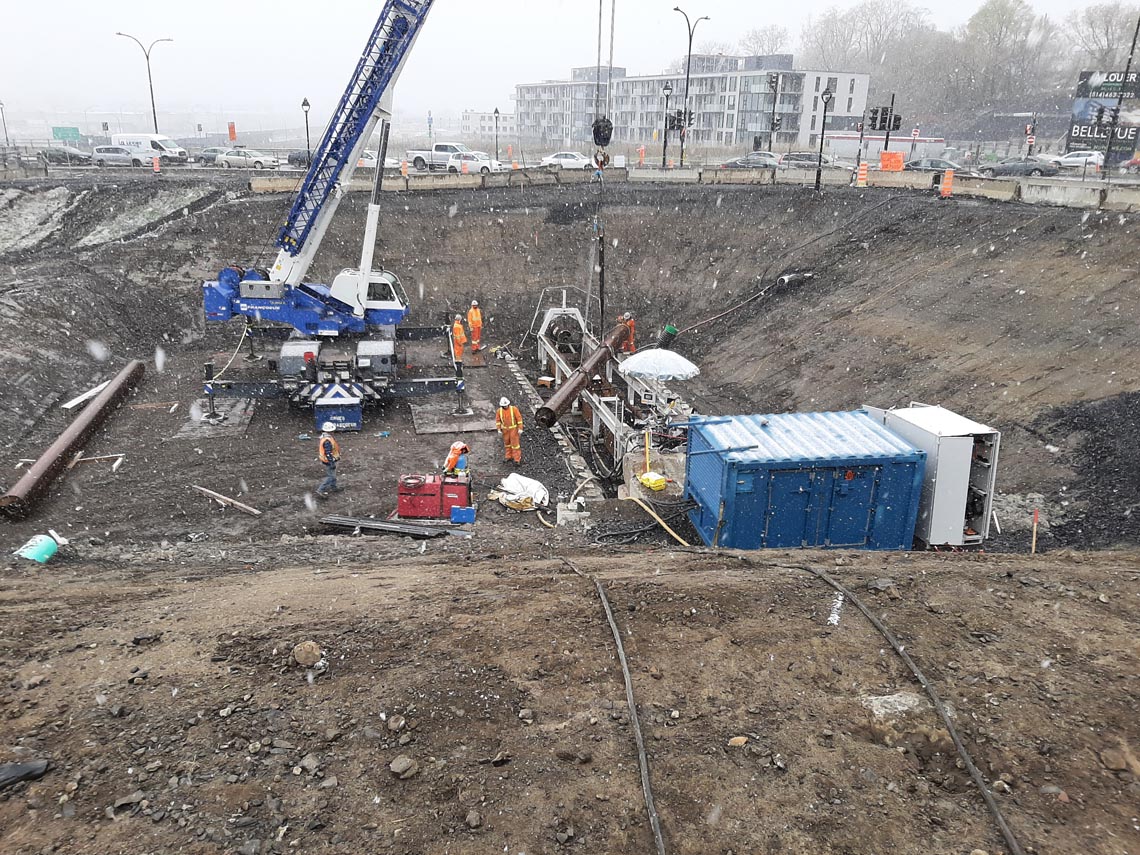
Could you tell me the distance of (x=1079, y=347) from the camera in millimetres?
14812

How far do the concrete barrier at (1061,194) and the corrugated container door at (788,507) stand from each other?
17.1 meters

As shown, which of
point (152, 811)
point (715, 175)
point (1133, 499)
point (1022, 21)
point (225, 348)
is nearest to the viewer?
point (152, 811)

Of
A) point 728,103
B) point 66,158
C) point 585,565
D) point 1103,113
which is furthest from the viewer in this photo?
point 728,103

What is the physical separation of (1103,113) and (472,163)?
3547cm

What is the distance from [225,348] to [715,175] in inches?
828

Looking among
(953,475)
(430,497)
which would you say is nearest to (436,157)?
(430,497)

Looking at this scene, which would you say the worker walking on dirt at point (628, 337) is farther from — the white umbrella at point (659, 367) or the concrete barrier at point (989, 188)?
the concrete barrier at point (989, 188)

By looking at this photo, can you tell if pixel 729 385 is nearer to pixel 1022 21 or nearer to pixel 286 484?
pixel 286 484

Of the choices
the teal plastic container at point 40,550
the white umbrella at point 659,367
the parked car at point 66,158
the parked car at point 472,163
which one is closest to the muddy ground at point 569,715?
the teal plastic container at point 40,550

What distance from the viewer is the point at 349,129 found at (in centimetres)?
1536

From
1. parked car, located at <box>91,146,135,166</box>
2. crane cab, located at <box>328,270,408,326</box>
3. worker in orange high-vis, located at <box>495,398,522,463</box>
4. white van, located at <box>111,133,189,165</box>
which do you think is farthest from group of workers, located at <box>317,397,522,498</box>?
parked car, located at <box>91,146,135,166</box>

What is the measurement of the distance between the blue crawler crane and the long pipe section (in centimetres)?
248

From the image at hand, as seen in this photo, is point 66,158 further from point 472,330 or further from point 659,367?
point 659,367

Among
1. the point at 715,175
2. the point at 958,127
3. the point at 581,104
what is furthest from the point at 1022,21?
the point at 715,175
